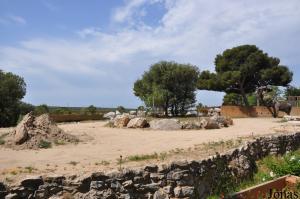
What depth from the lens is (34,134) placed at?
390 inches

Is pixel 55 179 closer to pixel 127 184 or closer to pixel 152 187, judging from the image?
pixel 127 184

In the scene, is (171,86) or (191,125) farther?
(171,86)

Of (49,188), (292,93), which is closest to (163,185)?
(49,188)

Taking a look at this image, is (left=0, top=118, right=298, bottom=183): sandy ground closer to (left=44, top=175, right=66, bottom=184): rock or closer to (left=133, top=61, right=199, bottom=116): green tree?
(left=44, top=175, right=66, bottom=184): rock

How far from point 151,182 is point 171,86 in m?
22.6

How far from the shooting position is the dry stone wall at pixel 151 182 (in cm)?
552

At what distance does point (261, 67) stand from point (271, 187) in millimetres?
22664

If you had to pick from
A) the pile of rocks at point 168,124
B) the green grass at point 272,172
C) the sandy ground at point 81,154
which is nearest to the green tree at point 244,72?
the pile of rocks at point 168,124

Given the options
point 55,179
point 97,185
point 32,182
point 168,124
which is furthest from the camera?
point 168,124

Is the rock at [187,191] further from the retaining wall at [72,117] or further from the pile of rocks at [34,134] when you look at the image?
the retaining wall at [72,117]

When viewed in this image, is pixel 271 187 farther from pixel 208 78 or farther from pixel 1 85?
pixel 208 78

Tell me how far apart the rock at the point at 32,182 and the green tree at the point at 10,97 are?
1773 cm

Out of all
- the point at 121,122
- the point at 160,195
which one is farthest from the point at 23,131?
the point at 121,122

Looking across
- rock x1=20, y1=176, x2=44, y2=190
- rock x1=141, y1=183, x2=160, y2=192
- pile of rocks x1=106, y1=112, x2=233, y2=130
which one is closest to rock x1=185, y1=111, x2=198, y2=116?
pile of rocks x1=106, y1=112, x2=233, y2=130
